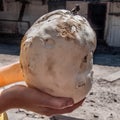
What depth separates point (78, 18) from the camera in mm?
1360

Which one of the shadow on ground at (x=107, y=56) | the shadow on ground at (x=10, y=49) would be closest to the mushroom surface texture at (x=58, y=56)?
the shadow on ground at (x=107, y=56)

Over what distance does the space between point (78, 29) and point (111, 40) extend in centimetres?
921

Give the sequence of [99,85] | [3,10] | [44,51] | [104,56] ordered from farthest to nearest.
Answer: [3,10]
[104,56]
[99,85]
[44,51]

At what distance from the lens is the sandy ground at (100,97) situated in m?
4.52

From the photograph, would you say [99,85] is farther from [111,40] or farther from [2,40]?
[2,40]

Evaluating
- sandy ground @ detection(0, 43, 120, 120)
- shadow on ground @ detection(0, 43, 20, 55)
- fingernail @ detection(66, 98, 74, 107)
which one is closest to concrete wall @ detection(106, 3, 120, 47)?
sandy ground @ detection(0, 43, 120, 120)

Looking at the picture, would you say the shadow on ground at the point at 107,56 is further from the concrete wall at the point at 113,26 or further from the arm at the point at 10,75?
the arm at the point at 10,75

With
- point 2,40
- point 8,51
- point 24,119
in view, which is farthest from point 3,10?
point 24,119

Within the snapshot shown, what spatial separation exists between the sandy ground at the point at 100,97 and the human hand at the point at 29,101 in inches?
124

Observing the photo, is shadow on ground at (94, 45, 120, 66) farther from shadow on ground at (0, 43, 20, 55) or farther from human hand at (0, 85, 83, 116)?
human hand at (0, 85, 83, 116)

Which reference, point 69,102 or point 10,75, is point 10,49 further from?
point 69,102

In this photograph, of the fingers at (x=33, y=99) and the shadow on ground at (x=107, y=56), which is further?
→ the shadow on ground at (x=107, y=56)

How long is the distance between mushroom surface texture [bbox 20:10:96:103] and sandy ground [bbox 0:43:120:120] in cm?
302

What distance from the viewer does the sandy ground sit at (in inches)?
178
